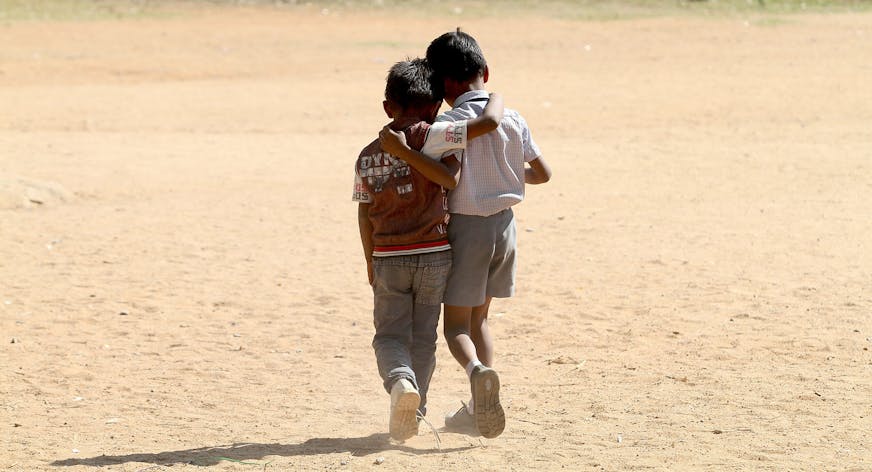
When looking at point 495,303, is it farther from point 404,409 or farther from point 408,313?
point 404,409

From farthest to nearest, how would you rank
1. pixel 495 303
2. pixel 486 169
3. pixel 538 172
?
pixel 495 303, pixel 538 172, pixel 486 169

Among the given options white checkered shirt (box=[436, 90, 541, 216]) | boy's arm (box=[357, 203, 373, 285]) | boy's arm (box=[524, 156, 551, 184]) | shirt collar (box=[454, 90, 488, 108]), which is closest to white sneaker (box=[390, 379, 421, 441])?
boy's arm (box=[357, 203, 373, 285])

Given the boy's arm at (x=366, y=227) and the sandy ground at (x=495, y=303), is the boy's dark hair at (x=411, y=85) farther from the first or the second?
the sandy ground at (x=495, y=303)

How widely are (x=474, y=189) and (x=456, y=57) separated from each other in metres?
0.50

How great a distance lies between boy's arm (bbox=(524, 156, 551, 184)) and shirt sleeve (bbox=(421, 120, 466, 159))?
0.45 metres

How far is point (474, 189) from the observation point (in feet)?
14.7

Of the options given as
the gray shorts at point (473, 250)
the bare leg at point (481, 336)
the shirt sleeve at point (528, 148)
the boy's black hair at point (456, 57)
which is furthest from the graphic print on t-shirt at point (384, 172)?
the bare leg at point (481, 336)

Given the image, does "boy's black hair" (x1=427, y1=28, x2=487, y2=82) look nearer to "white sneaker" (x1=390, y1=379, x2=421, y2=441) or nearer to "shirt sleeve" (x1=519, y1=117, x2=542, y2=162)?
"shirt sleeve" (x1=519, y1=117, x2=542, y2=162)

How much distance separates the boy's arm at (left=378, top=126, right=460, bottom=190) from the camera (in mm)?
4301

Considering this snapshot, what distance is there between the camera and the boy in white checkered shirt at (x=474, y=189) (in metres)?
4.46

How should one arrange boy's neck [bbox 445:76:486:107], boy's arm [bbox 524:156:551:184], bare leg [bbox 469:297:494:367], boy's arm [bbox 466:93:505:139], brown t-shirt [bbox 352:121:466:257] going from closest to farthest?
1. boy's arm [bbox 466:93:505:139]
2. brown t-shirt [bbox 352:121:466:257]
3. boy's neck [bbox 445:76:486:107]
4. boy's arm [bbox 524:156:551:184]
5. bare leg [bbox 469:297:494:367]

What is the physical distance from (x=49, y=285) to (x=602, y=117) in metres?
8.86

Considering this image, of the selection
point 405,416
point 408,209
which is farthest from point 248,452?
point 408,209

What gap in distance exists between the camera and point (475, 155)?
4480 mm
